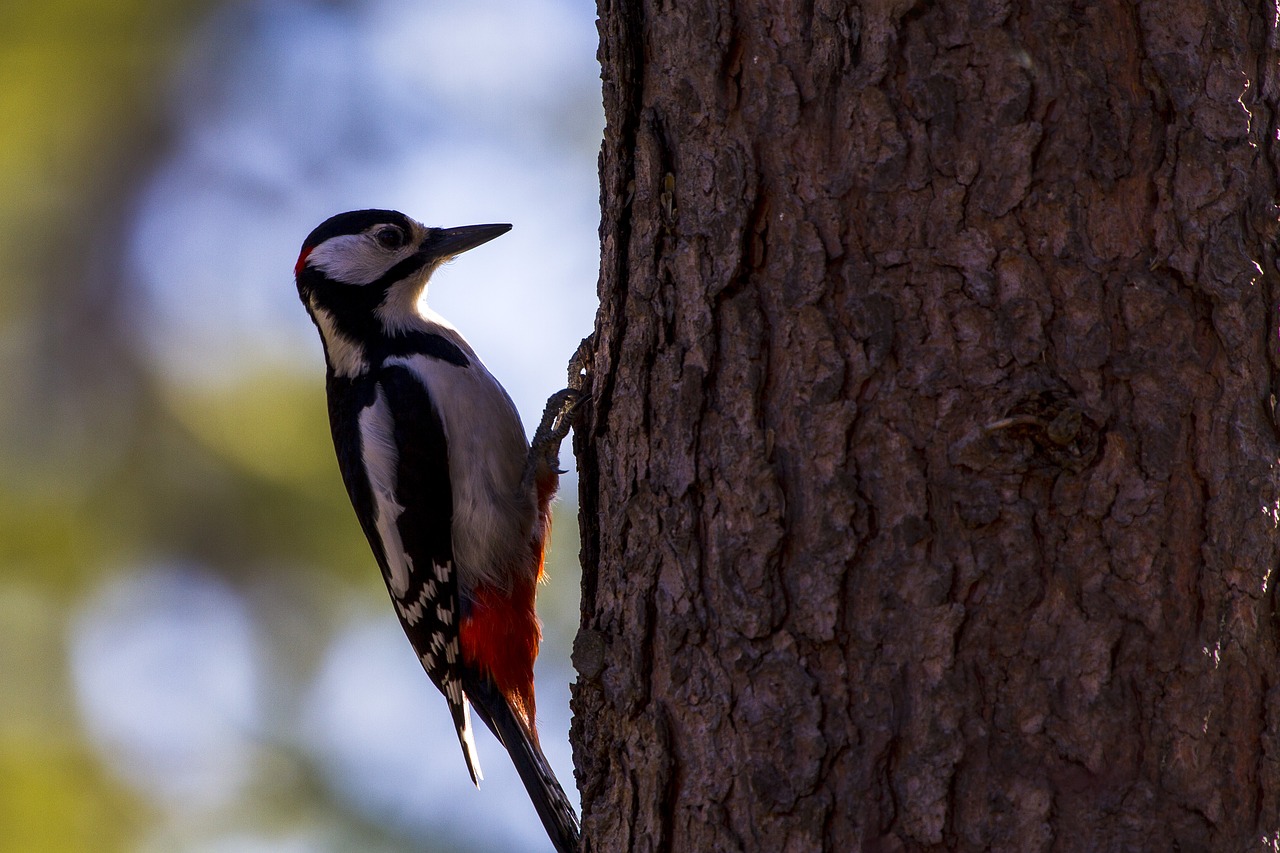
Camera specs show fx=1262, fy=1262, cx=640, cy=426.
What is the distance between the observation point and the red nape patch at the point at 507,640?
375 cm

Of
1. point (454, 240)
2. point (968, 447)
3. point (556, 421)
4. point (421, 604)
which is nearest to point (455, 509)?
point (421, 604)

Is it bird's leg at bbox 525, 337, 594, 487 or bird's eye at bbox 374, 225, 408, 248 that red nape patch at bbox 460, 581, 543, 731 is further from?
bird's eye at bbox 374, 225, 408, 248

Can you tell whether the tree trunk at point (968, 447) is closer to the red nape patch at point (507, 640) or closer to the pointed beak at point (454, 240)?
the red nape patch at point (507, 640)

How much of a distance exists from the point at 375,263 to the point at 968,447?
8.83 feet

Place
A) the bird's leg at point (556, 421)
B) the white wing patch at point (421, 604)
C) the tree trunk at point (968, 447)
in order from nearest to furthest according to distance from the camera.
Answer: the tree trunk at point (968, 447) < the bird's leg at point (556, 421) < the white wing patch at point (421, 604)

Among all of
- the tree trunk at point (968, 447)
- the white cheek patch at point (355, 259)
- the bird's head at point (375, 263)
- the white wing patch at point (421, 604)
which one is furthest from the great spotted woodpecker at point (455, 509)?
the tree trunk at point (968, 447)

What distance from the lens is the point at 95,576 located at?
21.7ft

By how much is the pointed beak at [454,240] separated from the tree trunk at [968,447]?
6.47 feet

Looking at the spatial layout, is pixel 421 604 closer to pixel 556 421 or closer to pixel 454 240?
pixel 556 421

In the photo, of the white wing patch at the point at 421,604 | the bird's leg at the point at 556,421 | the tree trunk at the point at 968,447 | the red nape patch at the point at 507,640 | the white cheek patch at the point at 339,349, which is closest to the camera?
the tree trunk at the point at 968,447

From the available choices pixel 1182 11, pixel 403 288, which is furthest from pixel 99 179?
pixel 1182 11

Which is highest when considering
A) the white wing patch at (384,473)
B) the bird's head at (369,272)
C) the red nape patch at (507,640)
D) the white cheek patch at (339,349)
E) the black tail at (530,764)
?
the bird's head at (369,272)

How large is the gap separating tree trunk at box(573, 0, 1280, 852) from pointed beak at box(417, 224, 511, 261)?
197 cm

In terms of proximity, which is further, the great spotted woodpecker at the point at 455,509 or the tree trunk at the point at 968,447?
the great spotted woodpecker at the point at 455,509
